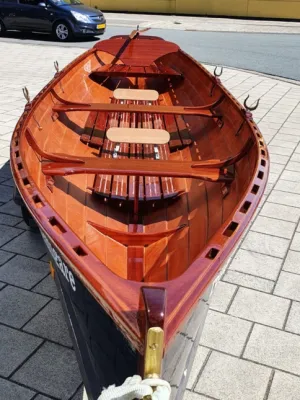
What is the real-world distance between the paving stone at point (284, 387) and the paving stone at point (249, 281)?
1000 mm

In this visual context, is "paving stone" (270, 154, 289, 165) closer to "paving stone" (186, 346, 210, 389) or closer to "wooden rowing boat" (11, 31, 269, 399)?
"wooden rowing boat" (11, 31, 269, 399)

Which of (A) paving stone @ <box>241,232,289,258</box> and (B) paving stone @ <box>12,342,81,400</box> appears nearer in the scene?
(B) paving stone @ <box>12,342,81,400</box>

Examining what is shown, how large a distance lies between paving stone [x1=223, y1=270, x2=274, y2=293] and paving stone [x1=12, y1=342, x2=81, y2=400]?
173 centimetres

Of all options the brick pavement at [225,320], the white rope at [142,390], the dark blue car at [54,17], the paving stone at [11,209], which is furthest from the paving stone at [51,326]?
the dark blue car at [54,17]

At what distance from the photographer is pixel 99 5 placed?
87.6 ft

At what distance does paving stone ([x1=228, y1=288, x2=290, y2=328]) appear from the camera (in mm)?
3861

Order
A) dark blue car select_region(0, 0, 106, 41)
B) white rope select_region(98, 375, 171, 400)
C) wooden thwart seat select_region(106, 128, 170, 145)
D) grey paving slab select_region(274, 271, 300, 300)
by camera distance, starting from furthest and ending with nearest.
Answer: dark blue car select_region(0, 0, 106, 41), wooden thwart seat select_region(106, 128, 170, 145), grey paving slab select_region(274, 271, 300, 300), white rope select_region(98, 375, 171, 400)

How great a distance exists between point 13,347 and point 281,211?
3.58m

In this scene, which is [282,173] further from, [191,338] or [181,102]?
[191,338]

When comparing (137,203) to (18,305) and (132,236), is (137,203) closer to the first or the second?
(132,236)

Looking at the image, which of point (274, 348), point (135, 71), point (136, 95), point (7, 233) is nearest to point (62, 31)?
point (135, 71)

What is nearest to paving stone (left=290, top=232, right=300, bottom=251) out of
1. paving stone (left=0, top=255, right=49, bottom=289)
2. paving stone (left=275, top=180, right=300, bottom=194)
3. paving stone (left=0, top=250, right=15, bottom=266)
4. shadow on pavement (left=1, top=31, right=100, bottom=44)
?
paving stone (left=275, top=180, right=300, bottom=194)

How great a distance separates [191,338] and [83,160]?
196cm

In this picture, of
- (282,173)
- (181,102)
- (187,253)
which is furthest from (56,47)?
(187,253)
